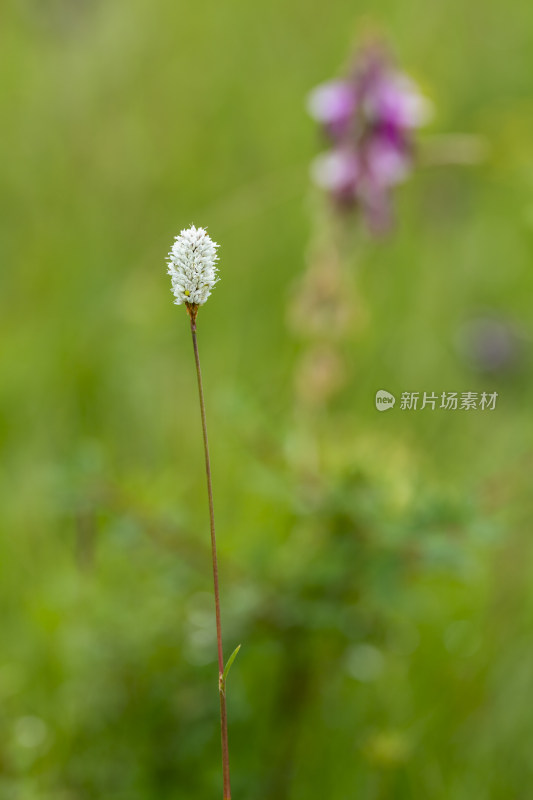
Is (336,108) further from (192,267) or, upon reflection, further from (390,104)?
(192,267)

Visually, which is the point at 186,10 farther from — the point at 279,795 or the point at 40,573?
the point at 279,795

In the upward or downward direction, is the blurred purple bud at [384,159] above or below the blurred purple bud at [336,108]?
below

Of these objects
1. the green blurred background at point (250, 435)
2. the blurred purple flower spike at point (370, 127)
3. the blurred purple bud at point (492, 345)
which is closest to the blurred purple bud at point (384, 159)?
the blurred purple flower spike at point (370, 127)

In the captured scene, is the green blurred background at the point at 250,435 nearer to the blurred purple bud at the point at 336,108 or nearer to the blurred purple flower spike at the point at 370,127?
the blurred purple flower spike at the point at 370,127

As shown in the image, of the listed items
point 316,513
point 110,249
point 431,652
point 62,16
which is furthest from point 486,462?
point 62,16
